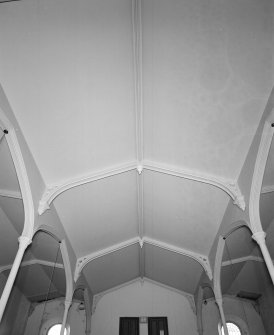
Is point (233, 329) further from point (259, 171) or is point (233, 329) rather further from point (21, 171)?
point (21, 171)

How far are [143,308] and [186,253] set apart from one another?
4.55 m

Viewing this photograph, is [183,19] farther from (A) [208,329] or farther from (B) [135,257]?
(A) [208,329]

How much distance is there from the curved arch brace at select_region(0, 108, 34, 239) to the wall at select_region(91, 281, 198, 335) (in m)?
7.90

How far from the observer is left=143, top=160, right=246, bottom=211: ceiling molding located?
5.22 meters

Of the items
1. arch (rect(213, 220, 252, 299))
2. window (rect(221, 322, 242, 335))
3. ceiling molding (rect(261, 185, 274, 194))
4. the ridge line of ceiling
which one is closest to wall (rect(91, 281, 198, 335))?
window (rect(221, 322, 242, 335))

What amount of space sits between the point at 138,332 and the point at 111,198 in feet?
23.8

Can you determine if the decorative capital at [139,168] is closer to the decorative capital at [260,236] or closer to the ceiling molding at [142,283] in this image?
the decorative capital at [260,236]

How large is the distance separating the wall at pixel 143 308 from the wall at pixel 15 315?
2929 millimetres

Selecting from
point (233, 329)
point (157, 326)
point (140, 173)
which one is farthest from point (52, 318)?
point (140, 173)

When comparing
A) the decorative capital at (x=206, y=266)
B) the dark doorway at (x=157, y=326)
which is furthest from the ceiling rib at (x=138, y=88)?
the dark doorway at (x=157, y=326)

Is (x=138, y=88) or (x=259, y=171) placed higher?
(x=138, y=88)

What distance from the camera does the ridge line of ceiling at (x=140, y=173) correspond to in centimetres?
526

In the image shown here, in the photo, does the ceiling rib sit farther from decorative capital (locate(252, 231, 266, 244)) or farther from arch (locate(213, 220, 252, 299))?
decorative capital (locate(252, 231, 266, 244))

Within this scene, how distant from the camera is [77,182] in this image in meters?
5.67
